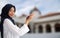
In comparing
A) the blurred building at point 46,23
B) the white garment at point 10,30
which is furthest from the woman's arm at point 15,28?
the blurred building at point 46,23

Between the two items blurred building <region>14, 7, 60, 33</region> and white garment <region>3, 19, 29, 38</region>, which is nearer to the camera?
white garment <region>3, 19, 29, 38</region>

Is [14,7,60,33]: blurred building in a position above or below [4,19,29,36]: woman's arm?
below

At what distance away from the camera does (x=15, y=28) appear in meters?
0.96

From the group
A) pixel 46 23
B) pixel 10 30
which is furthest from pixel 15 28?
pixel 46 23

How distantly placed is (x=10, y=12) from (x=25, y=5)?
1570 mm

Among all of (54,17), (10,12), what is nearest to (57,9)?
(54,17)

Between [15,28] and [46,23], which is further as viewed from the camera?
[46,23]

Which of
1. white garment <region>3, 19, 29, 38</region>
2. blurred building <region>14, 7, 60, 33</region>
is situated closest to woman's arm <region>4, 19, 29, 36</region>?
white garment <region>3, 19, 29, 38</region>

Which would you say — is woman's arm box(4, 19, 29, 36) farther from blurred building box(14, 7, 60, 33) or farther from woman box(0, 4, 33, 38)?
Result: blurred building box(14, 7, 60, 33)

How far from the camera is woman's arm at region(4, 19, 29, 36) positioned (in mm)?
946

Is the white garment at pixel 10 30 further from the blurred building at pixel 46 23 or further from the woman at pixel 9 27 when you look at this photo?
the blurred building at pixel 46 23

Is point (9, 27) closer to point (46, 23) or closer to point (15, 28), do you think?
point (15, 28)

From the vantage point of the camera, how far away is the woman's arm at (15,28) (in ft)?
3.10

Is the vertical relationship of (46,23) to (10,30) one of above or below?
below
